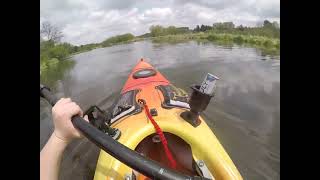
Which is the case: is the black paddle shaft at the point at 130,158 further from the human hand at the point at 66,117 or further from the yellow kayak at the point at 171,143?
the yellow kayak at the point at 171,143

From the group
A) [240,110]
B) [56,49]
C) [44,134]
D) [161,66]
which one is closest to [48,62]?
[56,49]

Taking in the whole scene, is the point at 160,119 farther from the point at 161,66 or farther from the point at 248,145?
the point at 161,66

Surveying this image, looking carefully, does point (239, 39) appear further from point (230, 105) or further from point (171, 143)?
point (171, 143)

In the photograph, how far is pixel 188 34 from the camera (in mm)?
24672

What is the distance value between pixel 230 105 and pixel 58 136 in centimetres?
479

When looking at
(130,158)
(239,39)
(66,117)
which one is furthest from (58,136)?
(239,39)

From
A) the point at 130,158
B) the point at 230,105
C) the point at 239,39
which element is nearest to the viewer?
the point at 130,158

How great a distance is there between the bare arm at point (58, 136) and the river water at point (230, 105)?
8.17 ft

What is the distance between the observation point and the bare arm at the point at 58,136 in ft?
5.11

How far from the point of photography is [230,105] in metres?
6.05

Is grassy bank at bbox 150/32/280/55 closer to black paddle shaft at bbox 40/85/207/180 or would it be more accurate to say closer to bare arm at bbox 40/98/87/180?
bare arm at bbox 40/98/87/180

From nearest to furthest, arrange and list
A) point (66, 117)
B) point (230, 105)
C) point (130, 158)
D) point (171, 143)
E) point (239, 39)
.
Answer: point (130, 158)
point (66, 117)
point (171, 143)
point (230, 105)
point (239, 39)

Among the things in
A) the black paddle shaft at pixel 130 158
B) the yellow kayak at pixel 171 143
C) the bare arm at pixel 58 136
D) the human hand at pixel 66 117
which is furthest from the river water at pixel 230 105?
the black paddle shaft at pixel 130 158
